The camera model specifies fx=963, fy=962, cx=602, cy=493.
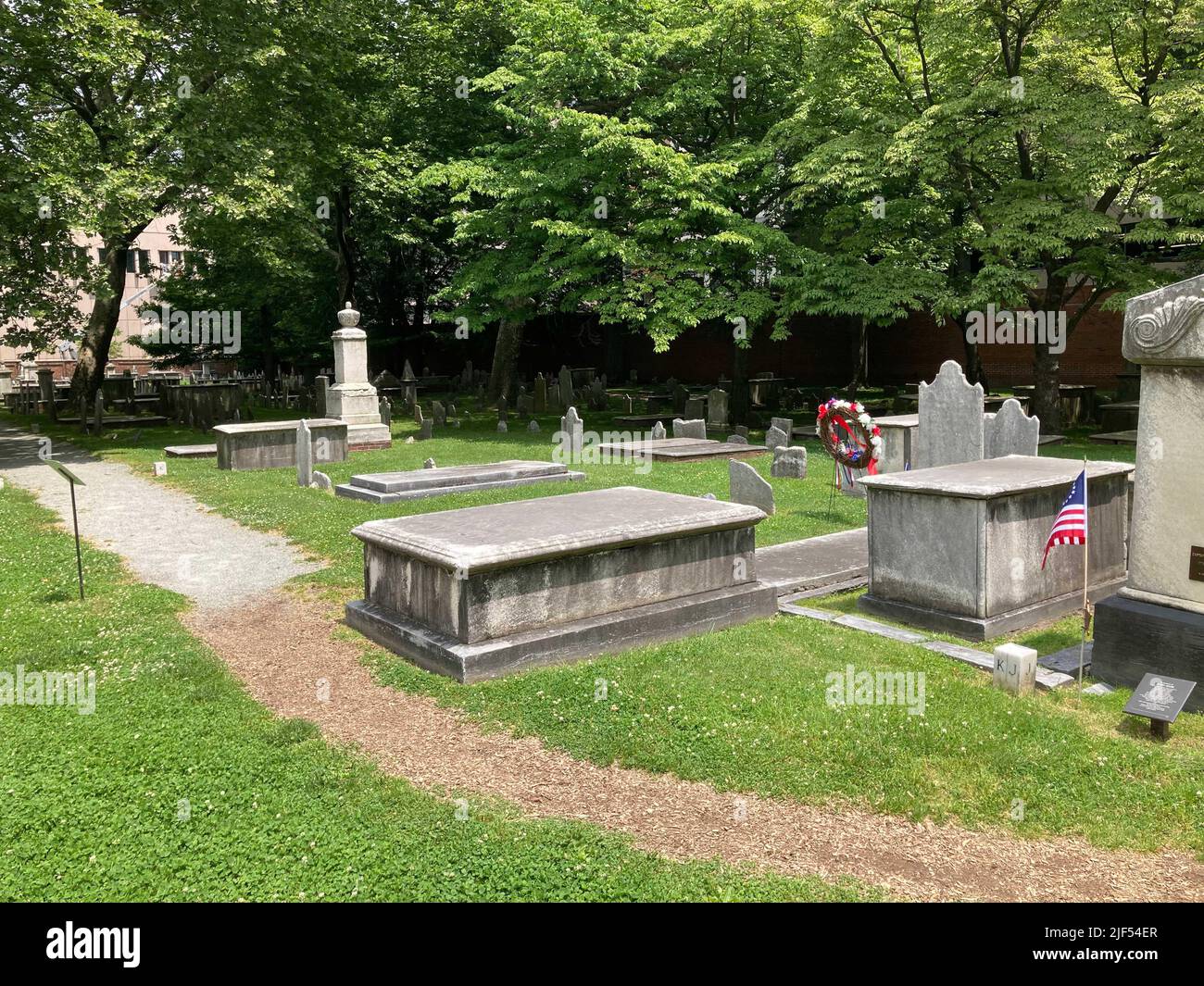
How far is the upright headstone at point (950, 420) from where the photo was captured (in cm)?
1296

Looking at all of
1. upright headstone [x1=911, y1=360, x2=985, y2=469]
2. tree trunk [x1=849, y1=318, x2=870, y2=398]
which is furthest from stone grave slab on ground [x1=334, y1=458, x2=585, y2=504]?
tree trunk [x1=849, y1=318, x2=870, y2=398]

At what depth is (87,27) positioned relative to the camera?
829 inches

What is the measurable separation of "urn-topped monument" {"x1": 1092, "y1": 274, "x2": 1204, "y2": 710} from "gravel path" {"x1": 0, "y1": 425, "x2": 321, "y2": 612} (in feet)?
27.4

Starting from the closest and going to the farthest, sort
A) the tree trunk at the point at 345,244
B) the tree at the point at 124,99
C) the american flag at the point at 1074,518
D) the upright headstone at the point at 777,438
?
→ the american flag at the point at 1074,518
the upright headstone at the point at 777,438
the tree at the point at 124,99
the tree trunk at the point at 345,244

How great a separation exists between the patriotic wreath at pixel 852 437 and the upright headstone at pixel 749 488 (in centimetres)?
198

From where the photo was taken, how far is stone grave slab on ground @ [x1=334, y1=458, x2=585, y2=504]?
15.4 m

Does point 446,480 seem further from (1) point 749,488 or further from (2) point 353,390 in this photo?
(2) point 353,390

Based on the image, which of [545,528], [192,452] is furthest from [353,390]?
[545,528]

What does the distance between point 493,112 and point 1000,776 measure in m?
28.8

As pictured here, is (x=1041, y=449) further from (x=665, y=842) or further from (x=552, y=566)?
(x=665, y=842)

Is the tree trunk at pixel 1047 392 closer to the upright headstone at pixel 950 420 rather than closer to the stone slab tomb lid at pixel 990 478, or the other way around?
the upright headstone at pixel 950 420

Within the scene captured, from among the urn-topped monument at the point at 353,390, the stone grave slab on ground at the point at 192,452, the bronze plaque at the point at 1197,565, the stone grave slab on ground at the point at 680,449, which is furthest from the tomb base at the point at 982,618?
the stone grave slab on ground at the point at 192,452

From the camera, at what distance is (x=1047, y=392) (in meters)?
23.2

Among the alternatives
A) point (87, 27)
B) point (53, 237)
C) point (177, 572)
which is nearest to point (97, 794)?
point (177, 572)
